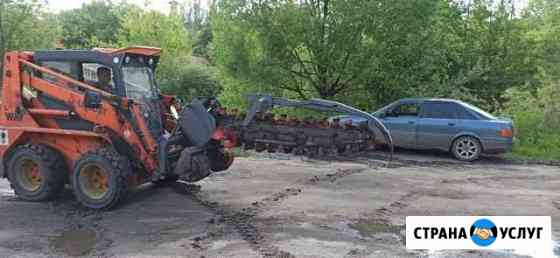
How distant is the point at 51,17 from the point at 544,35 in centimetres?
2315

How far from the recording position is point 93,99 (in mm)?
8477

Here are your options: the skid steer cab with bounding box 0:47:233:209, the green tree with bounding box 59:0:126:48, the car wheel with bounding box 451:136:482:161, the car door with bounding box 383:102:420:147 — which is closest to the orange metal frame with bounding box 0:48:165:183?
the skid steer cab with bounding box 0:47:233:209

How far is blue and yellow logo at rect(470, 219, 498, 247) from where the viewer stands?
6929 millimetres

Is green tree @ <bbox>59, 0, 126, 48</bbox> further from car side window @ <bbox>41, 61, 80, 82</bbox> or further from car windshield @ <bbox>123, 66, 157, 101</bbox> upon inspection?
car side window @ <bbox>41, 61, 80, 82</bbox>

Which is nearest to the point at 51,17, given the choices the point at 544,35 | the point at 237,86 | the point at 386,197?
the point at 237,86

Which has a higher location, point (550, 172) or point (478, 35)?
point (478, 35)

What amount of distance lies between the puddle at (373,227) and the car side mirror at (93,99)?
407 centimetres

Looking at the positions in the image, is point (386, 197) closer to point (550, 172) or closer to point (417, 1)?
point (550, 172)

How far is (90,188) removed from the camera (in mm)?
8703

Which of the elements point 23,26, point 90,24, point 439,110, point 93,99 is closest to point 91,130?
point 93,99

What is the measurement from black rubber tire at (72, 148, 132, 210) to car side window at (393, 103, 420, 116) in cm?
861

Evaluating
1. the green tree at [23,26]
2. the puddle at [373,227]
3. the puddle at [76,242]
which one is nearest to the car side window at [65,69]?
the puddle at [76,242]

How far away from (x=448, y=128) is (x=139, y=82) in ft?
27.0

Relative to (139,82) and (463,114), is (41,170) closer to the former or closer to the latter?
(139,82)
